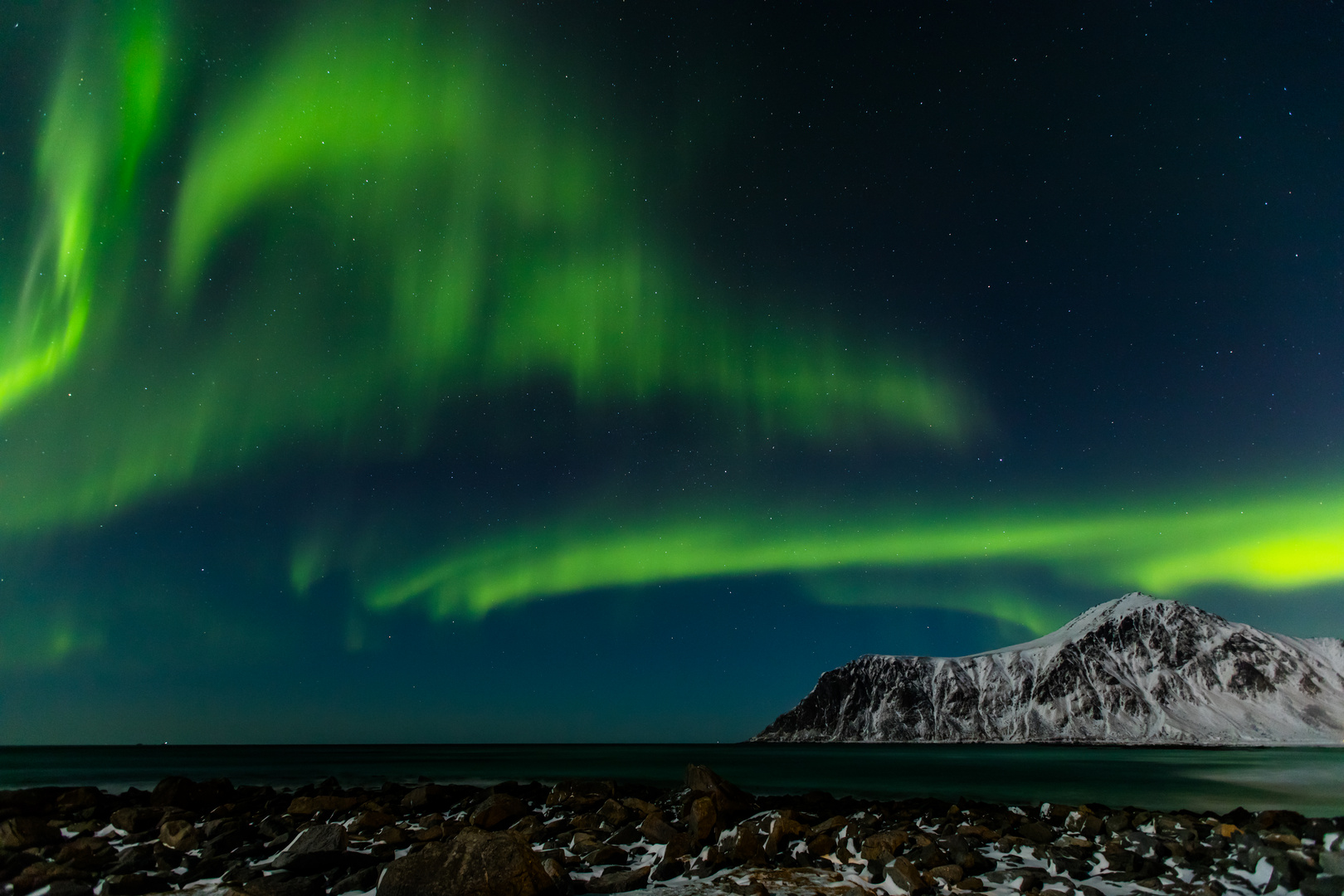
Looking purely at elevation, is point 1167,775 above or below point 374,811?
below

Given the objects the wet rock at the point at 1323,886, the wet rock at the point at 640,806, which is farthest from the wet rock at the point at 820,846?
the wet rock at the point at 1323,886

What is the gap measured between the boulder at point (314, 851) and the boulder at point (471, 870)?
10.2ft

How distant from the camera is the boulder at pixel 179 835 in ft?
64.5

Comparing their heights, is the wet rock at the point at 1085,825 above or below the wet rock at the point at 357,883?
below

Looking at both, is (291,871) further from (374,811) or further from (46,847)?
(46,847)

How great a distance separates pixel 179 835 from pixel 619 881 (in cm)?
1226

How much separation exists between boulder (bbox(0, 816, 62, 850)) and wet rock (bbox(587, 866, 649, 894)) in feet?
48.6

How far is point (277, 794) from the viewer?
31.7 meters

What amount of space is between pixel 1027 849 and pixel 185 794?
28214mm

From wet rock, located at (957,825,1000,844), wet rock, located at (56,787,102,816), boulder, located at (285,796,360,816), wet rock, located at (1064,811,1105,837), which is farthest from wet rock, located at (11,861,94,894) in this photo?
wet rock, located at (1064,811,1105,837)

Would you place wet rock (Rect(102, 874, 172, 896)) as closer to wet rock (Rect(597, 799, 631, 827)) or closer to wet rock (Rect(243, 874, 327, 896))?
wet rock (Rect(243, 874, 327, 896))

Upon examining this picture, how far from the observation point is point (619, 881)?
16.5 meters

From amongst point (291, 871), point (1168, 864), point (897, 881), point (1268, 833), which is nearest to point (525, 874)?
point (291, 871)

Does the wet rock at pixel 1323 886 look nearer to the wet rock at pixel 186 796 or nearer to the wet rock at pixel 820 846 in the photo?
the wet rock at pixel 820 846
